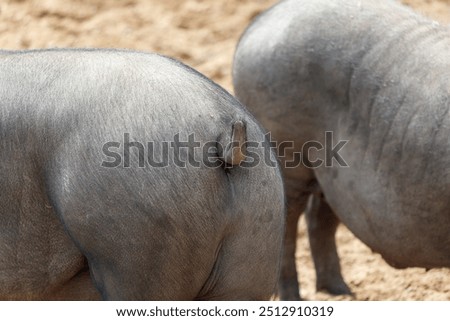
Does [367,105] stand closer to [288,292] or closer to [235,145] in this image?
[288,292]

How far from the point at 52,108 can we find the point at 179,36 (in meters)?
4.62

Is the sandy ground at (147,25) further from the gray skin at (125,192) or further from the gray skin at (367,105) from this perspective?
the gray skin at (125,192)

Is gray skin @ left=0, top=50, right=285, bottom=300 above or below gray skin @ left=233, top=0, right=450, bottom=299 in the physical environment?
above

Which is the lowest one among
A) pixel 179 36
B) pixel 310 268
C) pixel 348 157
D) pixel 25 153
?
pixel 310 268

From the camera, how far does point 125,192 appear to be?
3074mm

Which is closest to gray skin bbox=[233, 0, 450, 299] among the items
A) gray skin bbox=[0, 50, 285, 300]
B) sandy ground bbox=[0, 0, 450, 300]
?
gray skin bbox=[0, 50, 285, 300]

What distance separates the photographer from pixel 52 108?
3150 millimetres

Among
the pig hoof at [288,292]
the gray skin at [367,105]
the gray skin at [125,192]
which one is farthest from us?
the pig hoof at [288,292]

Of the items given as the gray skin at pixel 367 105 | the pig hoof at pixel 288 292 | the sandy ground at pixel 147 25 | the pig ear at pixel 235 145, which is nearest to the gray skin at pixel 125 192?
the pig ear at pixel 235 145

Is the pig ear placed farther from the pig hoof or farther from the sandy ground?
the sandy ground

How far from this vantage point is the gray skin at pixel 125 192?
3078 mm

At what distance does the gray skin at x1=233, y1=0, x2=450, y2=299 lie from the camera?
430 cm
